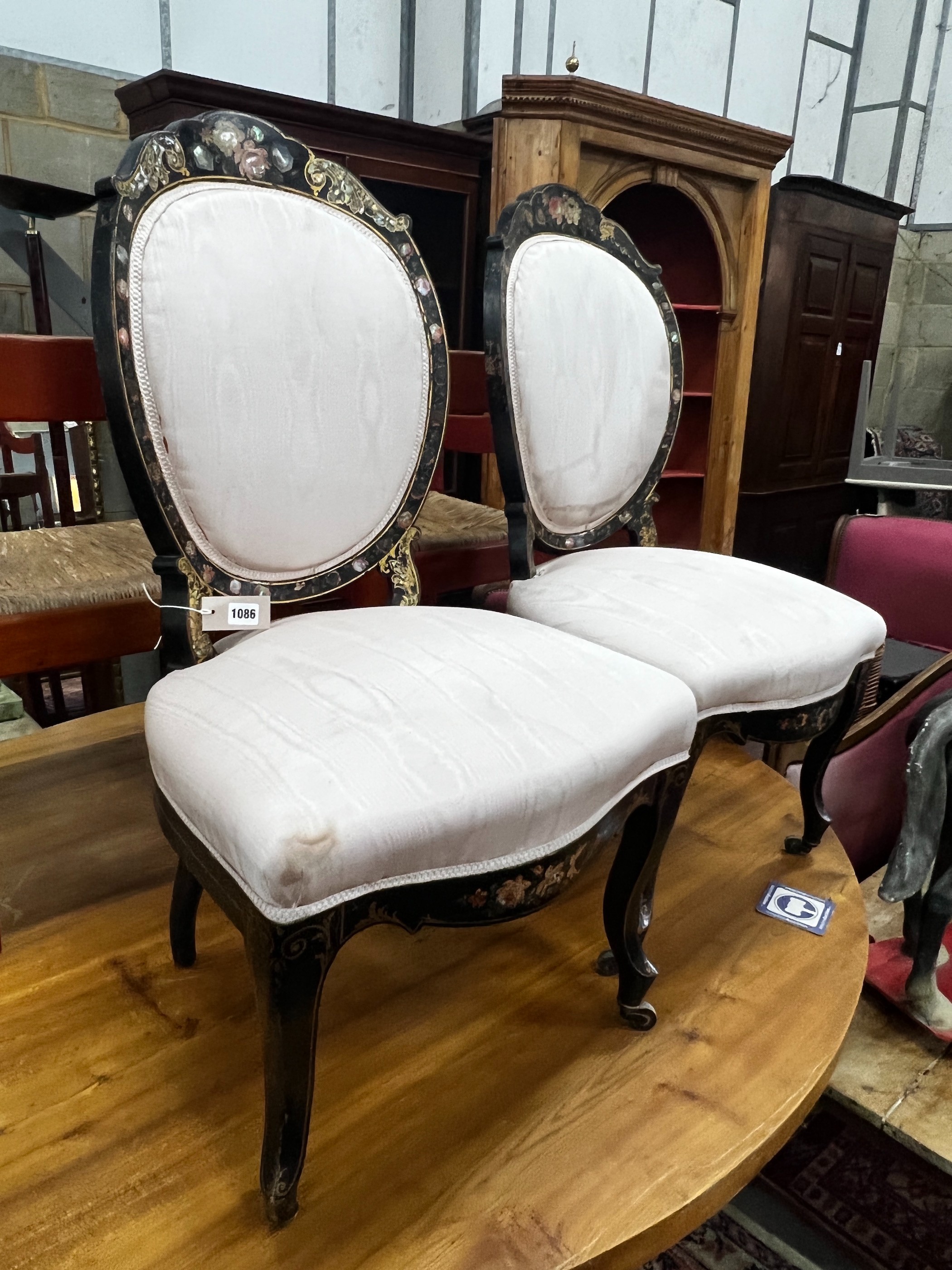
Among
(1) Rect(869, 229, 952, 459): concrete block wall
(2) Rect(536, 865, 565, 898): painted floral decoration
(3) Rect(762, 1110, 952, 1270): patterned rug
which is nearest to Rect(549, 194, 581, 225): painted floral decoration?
(2) Rect(536, 865, 565, 898): painted floral decoration

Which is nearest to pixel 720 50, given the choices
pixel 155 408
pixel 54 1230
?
pixel 155 408

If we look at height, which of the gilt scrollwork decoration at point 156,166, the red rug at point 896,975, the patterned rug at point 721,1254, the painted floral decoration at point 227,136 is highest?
the painted floral decoration at point 227,136

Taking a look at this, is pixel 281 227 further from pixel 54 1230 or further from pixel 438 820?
pixel 54 1230

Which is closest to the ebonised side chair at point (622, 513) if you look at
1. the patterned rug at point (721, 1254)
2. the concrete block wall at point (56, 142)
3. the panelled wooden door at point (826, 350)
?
the patterned rug at point (721, 1254)

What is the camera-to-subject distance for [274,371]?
0.89 metres

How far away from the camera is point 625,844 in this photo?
802 mm

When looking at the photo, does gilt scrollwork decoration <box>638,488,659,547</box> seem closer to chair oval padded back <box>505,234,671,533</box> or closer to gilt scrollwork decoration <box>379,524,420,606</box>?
chair oval padded back <box>505,234,671,533</box>

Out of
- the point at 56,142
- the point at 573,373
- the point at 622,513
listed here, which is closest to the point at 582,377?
the point at 573,373

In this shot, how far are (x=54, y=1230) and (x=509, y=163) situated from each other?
7.72 ft

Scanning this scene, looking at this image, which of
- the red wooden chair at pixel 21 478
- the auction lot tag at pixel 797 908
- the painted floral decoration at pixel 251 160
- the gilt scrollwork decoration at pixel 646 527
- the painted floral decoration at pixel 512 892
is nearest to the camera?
the painted floral decoration at pixel 512 892

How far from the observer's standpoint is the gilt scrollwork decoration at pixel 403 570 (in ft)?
3.48

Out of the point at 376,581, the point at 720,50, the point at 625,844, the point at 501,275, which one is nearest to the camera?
the point at 625,844

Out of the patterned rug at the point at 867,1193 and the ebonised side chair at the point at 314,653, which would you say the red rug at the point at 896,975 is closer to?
the patterned rug at the point at 867,1193

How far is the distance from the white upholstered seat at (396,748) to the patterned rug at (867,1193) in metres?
0.83
